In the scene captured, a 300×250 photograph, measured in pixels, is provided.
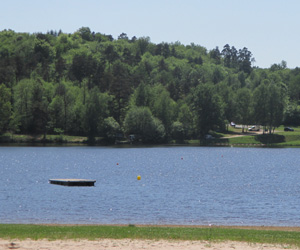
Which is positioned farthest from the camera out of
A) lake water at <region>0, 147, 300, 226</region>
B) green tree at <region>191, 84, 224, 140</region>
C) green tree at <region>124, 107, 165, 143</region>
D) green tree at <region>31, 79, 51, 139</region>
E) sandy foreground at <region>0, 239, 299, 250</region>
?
green tree at <region>191, 84, 224, 140</region>

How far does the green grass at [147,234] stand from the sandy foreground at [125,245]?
1078 millimetres

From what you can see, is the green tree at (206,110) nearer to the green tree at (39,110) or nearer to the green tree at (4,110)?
the green tree at (39,110)

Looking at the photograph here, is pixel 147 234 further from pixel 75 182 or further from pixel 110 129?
pixel 110 129

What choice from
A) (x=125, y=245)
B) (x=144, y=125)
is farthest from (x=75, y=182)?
(x=144, y=125)

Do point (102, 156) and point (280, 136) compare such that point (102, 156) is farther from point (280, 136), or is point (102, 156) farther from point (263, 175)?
point (280, 136)

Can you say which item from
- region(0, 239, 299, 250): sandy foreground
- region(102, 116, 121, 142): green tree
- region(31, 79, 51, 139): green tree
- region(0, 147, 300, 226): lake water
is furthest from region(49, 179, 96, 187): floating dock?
region(31, 79, 51, 139): green tree

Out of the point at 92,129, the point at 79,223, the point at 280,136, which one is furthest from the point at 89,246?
the point at 280,136

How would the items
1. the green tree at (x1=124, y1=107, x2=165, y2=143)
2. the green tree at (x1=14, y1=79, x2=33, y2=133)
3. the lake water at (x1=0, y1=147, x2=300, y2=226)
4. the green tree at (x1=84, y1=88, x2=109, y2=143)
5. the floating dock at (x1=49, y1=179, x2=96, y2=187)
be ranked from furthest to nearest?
the green tree at (x1=124, y1=107, x2=165, y2=143) < the green tree at (x1=84, y1=88, x2=109, y2=143) < the green tree at (x1=14, y1=79, x2=33, y2=133) < the floating dock at (x1=49, y1=179, x2=96, y2=187) < the lake water at (x1=0, y1=147, x2=300, y2=226)

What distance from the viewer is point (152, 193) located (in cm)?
6197

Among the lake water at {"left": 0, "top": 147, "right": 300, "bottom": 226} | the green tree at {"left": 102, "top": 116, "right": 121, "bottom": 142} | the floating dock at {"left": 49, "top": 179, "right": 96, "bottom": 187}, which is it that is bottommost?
the lake water at {"left": 0, "top": 147, "right": 300, "bottom": 226}

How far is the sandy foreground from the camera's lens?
1095 inches

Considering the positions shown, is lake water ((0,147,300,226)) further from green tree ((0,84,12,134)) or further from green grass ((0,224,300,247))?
green tree ((0,84,12,134))

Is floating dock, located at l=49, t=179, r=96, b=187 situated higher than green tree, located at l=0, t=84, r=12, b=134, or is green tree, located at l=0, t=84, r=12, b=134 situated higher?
green tree, located at l=0, t=84, r=12, b=134

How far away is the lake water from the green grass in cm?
884
